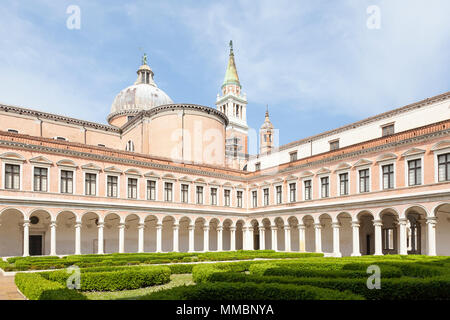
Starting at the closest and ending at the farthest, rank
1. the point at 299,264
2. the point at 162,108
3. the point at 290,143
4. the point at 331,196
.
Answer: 1. the point at 299,264
2. the point at 331,196
3. the point at 162,108
4. the point at 290,143

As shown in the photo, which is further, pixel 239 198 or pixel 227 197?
pixel 239 198

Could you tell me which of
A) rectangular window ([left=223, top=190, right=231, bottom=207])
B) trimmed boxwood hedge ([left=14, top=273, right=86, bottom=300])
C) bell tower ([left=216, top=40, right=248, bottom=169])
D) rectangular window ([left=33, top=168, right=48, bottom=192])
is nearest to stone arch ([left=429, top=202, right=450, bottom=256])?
rectangular window ([left=223, top=190, right=231, bottom=207])

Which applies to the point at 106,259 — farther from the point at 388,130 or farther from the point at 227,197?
the point at 388,130

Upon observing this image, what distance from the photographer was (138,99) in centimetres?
4709

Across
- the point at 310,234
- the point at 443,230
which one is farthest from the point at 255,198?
the point at 443,230

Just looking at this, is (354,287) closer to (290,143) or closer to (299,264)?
(299,264)

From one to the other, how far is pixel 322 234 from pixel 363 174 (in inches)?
312

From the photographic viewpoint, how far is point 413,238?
31438 mm

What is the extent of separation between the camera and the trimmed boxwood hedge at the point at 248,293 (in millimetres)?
7750

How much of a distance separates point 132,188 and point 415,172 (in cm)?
2153

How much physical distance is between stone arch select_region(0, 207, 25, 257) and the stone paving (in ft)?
45.2

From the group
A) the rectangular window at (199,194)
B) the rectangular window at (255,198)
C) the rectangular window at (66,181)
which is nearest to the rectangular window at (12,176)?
the rectangular window at (66,181)

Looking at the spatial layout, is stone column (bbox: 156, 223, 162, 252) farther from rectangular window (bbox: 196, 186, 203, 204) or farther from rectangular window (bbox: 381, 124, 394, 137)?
rectangular window (bbox: 381, 124, 394, 137)
